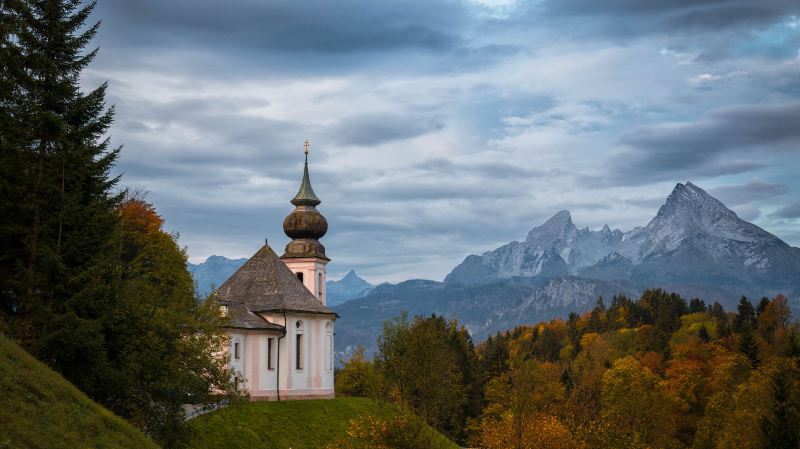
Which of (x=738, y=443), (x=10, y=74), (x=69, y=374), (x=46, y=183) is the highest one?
(x=10, y=74)

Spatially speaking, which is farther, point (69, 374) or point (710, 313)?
point (710, 313)

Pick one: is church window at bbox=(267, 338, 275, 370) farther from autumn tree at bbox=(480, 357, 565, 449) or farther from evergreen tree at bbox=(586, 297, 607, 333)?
evergreen tree at bbox=(586, 297, 607, 333)

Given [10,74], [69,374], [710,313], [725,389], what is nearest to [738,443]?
[725,389]

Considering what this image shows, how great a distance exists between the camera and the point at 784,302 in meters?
128

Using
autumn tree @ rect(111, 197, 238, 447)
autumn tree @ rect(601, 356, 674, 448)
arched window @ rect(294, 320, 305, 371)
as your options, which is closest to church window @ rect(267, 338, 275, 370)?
arched window @ rect(294, 320, 305, 371)

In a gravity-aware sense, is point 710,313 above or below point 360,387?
above

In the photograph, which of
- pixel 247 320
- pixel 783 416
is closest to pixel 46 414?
pixel 247 320

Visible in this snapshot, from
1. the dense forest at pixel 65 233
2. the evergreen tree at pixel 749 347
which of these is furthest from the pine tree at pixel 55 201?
the evergreen tree at pixel 749 347

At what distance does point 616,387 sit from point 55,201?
53.1 meters

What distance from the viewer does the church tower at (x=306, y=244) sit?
8788cm

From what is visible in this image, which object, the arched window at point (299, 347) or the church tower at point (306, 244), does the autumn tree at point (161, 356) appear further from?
the church tower at point (306, 244)

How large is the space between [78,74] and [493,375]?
8139 cm

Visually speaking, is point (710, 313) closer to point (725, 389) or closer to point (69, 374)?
point (725, 389)

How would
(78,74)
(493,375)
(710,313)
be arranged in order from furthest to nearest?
1. (710,313)
2. (493,375)
3. (78,74)
